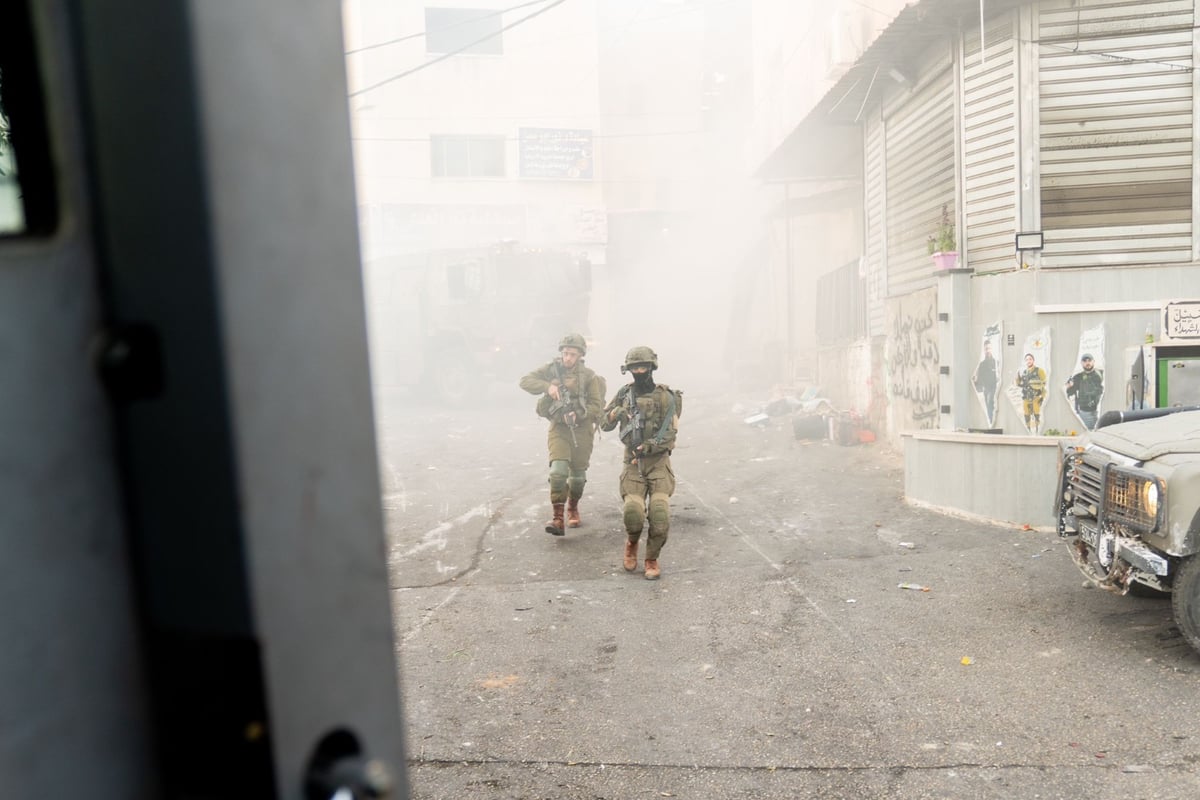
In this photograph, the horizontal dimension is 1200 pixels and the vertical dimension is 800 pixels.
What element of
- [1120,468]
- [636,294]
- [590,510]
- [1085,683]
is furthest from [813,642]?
[636,294]

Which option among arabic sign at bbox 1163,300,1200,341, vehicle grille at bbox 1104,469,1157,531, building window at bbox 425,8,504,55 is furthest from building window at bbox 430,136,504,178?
vehicle grille at bbox 1104,469,1157,531

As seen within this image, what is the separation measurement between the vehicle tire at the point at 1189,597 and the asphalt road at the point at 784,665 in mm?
197

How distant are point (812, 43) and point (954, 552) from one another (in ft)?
43.4

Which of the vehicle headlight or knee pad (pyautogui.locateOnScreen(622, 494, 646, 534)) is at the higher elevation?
the vehicle headlight

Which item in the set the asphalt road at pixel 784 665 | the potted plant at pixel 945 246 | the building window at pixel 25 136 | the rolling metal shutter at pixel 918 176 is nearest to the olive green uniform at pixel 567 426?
the asphalt road at pixel 784 665

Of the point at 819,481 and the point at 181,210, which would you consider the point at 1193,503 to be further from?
the point at 819,481

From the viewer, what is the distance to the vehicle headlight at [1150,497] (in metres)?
4.53

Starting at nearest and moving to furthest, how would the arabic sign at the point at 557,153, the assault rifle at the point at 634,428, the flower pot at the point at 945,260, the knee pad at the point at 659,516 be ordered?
1. the knee pad at the point at 659,516
2. the assault rifle at the point at 634,428
3. the flower pot at the point at 945,260
4. the arabic sign at the point at 557,153

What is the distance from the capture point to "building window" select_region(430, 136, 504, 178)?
28500 mm

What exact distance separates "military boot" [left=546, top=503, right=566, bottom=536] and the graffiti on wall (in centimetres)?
534

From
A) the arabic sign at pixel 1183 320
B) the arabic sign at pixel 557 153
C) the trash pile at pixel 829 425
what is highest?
the arabic sign at pixel 557 153

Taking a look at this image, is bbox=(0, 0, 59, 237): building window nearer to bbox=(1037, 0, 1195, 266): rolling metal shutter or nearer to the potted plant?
bbox=(1037, 0, 1195, 266): rolling metal shutter

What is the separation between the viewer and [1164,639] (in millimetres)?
5020

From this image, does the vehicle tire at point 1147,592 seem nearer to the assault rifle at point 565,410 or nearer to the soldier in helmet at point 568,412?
the soldier in helmet at point 568,412
